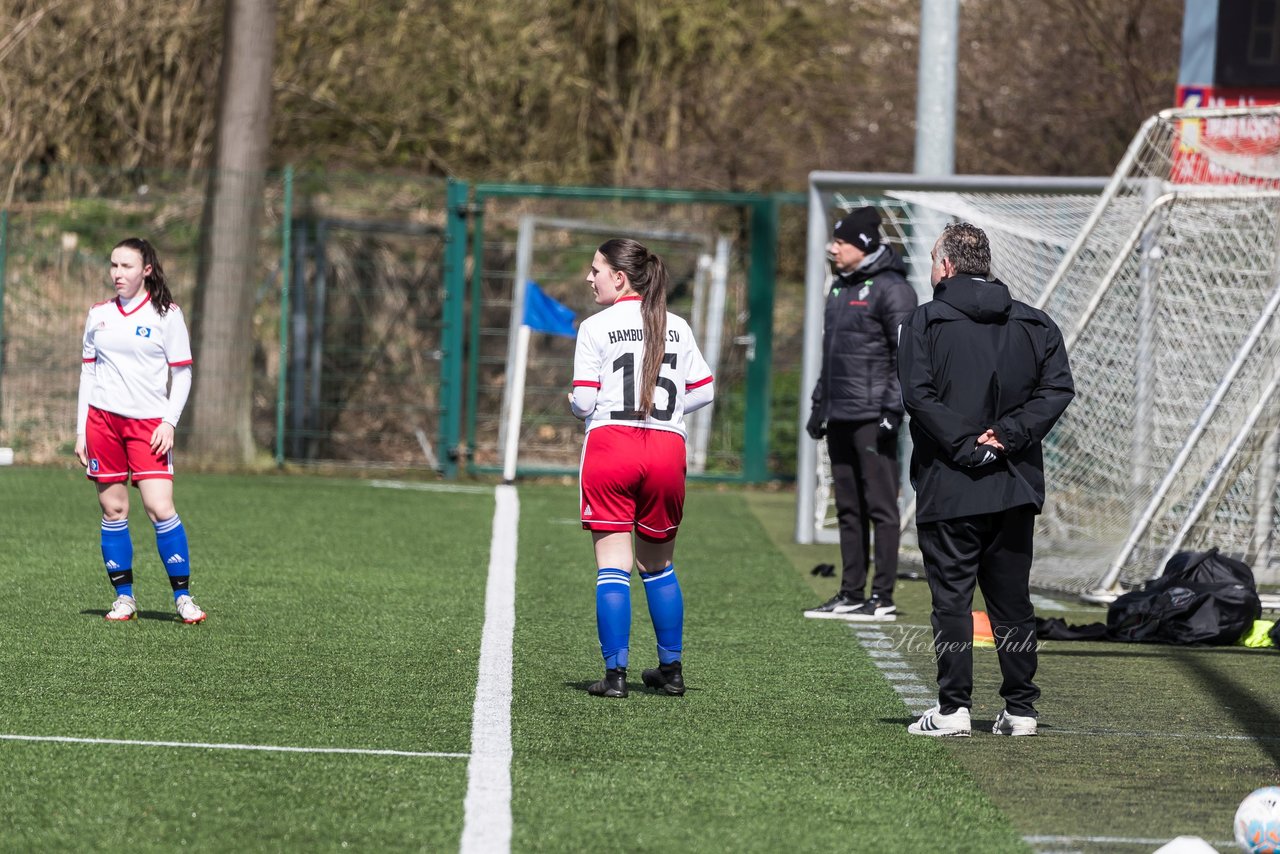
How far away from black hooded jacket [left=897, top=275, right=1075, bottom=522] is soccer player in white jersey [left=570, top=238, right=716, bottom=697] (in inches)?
34.5

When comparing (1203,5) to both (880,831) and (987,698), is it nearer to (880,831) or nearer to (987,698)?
(987,698)

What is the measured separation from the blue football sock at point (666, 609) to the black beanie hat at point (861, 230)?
284 cm

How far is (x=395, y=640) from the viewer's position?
795 centimetres

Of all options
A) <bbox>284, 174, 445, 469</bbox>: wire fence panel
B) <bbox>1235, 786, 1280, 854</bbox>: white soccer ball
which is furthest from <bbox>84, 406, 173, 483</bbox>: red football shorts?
<bbox>284, 174, 445, 469</bbox>: wire fence panel

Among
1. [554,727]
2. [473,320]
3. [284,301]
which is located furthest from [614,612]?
[284,301]

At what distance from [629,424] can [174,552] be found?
2690 mm

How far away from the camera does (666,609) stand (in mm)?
6824

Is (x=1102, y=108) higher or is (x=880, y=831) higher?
(x=1102, y=108)

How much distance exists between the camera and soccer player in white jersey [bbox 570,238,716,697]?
6594 millimetres

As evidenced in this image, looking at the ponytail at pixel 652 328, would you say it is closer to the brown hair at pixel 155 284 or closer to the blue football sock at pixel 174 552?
the brown hair at pixel 155 284

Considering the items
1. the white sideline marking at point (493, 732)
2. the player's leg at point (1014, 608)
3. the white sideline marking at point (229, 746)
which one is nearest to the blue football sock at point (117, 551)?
the white sideline marking at point (493, 732)

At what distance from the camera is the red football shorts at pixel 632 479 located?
21.7 ft

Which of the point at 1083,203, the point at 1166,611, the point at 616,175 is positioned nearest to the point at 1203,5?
the point at 1083,203

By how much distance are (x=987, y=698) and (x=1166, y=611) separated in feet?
6.50
